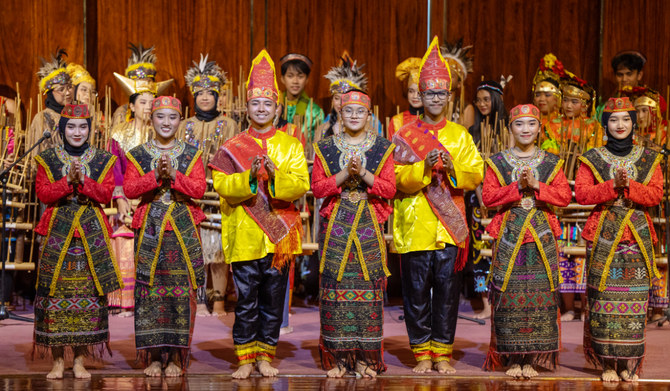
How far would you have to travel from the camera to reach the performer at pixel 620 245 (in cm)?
468

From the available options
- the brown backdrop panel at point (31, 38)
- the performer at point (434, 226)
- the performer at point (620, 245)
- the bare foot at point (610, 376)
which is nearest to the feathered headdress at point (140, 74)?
the brown backdrop panel at point (31, 38)

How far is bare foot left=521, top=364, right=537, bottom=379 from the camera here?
15.3ft

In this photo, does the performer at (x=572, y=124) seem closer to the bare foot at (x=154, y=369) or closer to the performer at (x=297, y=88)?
the performer at (x=297, y=88)

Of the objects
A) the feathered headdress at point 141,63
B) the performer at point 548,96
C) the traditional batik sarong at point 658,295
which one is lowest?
the traditional batik sarong at point 658,295

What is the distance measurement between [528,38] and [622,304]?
422 cm

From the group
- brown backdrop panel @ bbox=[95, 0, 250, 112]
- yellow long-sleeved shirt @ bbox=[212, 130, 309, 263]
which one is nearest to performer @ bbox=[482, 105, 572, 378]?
yellow long-sleeved shirt @ bbox=[212, 130, 309, 263]

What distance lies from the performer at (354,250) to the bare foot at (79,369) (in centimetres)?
123

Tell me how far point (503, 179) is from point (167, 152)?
1.77 meters

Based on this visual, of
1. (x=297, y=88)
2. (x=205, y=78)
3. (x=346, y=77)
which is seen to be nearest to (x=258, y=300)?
(x=205, y=78)

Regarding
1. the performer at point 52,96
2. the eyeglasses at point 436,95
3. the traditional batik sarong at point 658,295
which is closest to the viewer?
the eyeglasses at point 436,95

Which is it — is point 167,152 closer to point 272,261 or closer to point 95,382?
point 272,261

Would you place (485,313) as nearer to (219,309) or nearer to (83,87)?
(219,309)

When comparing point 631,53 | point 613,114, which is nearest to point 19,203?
point 613,114

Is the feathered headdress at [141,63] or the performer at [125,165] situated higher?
the feathered headdress at [141,63]
